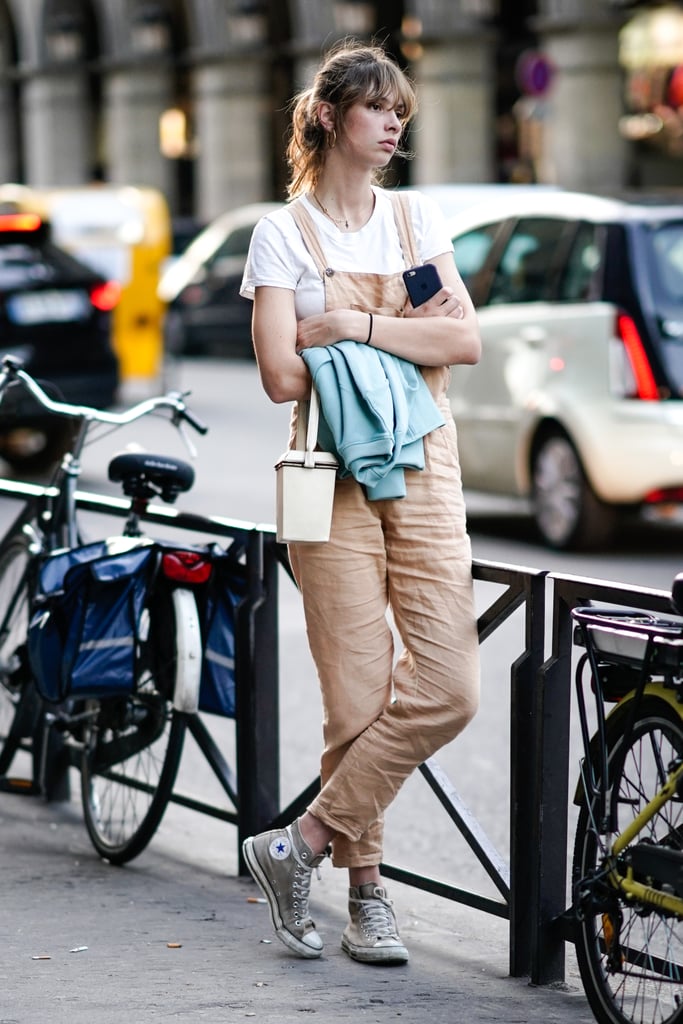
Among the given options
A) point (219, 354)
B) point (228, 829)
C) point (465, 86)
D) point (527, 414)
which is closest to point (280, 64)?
point (465, 86)

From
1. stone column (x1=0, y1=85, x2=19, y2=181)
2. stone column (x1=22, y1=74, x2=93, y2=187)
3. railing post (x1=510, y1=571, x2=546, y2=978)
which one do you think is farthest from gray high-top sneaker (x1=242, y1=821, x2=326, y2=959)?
stone column (x1=0, y1=85, x2=19, y2=181)

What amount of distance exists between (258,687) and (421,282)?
1.26 meters

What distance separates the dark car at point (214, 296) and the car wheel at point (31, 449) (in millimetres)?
9661

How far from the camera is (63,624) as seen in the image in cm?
521

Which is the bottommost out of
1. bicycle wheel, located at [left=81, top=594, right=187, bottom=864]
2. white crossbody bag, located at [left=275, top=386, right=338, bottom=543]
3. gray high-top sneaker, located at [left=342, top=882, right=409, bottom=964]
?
gray high-top sneaker, located at [left=342, top=882, right=409, bottom=964]

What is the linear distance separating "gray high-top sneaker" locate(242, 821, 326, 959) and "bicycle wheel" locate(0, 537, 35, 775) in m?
1.66

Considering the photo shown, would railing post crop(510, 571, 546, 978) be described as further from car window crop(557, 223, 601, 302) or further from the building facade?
the building facade

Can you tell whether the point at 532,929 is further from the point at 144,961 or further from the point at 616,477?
the point at 616,477

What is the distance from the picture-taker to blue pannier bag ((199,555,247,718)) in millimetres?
5168

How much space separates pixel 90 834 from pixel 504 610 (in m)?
1.65

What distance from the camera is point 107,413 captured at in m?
5.72

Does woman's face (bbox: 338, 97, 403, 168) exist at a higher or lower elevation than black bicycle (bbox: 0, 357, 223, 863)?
higher

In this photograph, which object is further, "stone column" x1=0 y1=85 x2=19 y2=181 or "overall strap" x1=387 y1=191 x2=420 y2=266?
"stone column" x1=0 y1=85 x2=19 y2=181

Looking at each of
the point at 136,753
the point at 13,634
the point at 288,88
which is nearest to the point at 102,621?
the point at 136,753
